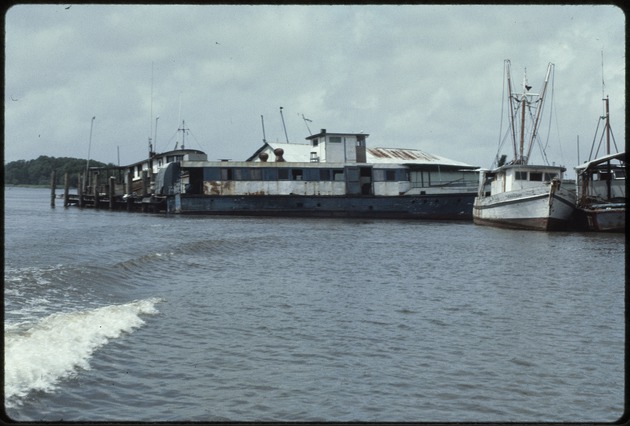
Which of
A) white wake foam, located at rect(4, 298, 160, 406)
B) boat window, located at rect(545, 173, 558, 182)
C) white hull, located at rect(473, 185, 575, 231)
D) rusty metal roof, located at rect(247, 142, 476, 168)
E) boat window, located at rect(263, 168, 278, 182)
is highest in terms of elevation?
rusty metal roof, located at rect(247, 142, 476, 168)

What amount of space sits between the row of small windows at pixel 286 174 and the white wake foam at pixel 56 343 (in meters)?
33.2

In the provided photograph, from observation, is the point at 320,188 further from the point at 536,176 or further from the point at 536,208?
the point at 536,208

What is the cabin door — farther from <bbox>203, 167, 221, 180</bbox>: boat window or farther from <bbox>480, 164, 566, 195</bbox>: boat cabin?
<bbox>480, 164, 566, 195</bbox>: boat cabin

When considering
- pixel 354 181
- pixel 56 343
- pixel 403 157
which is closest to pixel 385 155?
pixel 403 157

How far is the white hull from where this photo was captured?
→ 32.6 meters

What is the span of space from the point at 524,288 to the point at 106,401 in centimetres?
1036

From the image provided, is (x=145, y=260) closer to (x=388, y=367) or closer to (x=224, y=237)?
(x=224, y=237)

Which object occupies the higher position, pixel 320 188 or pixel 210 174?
pixel 210 174

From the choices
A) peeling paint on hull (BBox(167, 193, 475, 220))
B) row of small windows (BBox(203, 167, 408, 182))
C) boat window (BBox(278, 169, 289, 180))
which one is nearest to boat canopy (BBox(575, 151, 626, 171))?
peeling paint on hull (BBox(167, 193, 475, 220))

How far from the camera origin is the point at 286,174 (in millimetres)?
45625

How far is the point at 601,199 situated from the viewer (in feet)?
111

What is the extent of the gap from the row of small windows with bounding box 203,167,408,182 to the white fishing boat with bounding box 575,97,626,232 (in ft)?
45.9

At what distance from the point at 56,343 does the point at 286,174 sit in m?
37.1

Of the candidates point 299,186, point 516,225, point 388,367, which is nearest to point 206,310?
point 388,367
